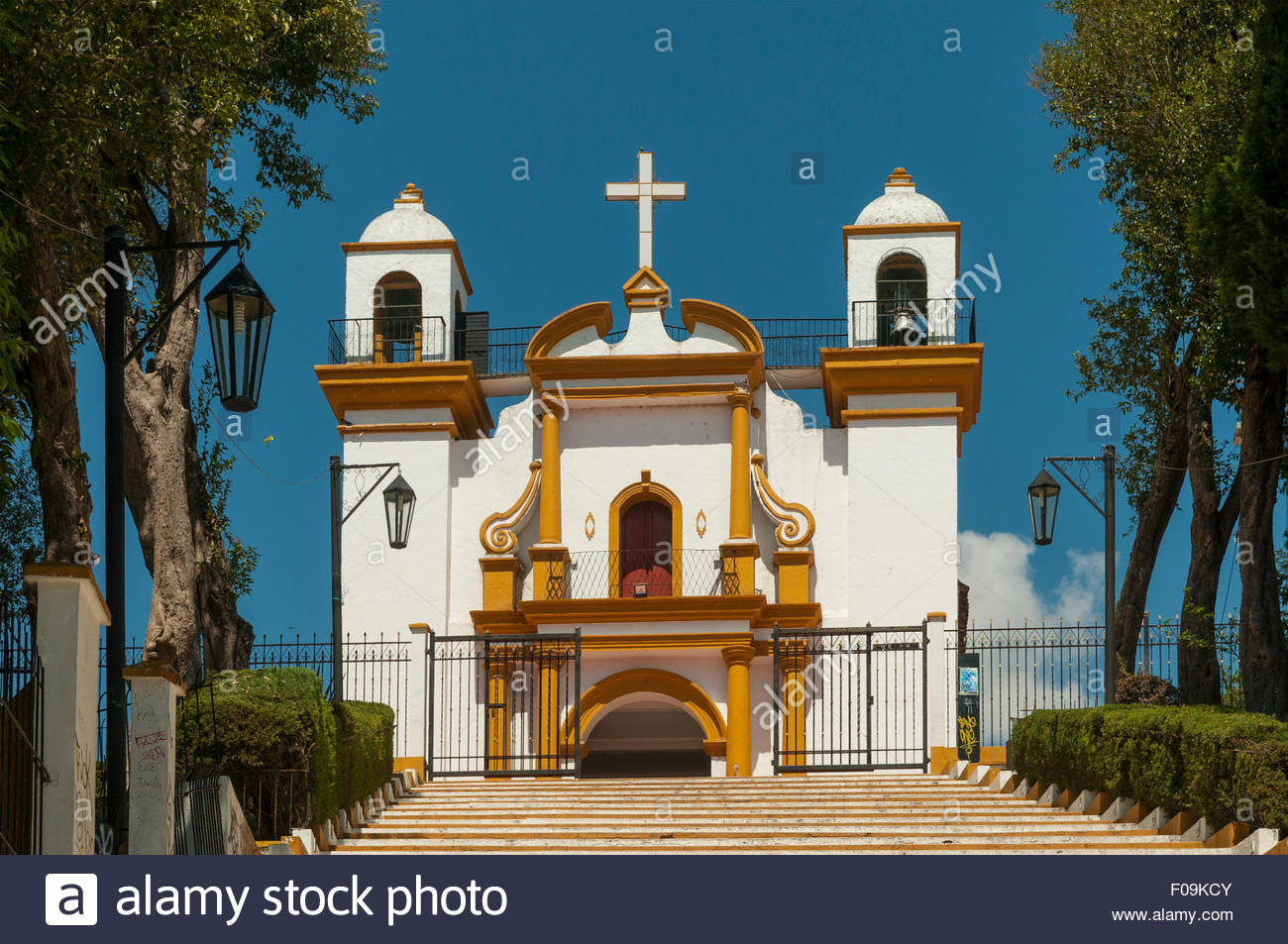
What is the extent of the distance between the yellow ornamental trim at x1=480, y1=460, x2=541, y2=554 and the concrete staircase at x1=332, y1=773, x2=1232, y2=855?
9.09 m

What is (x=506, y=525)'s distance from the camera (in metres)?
27.6

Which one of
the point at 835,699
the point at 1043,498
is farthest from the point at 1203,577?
the point at 835,699

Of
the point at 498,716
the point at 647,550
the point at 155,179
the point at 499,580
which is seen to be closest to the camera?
the point at 155,179

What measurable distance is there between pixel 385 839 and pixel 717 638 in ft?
39.1

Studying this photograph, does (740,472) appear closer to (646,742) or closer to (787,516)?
(787,516)

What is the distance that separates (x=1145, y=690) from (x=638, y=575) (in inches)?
321

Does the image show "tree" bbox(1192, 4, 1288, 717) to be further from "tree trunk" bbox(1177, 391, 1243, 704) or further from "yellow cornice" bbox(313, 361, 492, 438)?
"yellow cornice" bbox(313, 361, 492, 438)

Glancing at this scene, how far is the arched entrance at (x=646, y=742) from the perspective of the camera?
28.9 meters

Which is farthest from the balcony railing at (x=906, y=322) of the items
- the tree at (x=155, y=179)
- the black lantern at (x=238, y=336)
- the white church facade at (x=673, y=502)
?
the black lantern at (x=238, y=336)

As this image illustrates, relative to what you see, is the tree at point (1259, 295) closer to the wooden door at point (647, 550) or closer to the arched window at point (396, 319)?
the wooden door at point (647, 550)

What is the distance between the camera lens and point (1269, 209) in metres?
17.9

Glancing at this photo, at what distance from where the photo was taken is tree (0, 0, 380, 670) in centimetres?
1355
